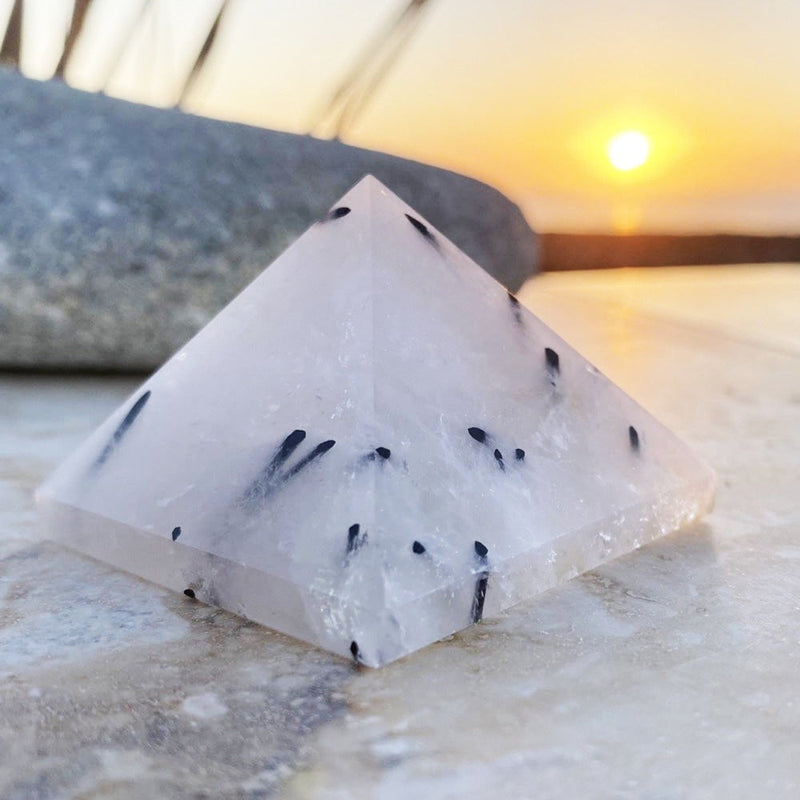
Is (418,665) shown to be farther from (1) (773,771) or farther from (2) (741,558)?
(2) (741,558)

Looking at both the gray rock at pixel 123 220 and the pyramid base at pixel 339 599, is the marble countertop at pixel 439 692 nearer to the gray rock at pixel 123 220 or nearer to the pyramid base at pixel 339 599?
the pyramid base at pixel 339 599

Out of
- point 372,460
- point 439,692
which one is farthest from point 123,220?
point 439,692

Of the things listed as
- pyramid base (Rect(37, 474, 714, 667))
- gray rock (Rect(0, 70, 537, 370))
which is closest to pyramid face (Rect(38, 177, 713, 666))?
pyramid base (Rect(37, 474, 714, 667))

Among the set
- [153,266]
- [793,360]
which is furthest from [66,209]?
[793,360]

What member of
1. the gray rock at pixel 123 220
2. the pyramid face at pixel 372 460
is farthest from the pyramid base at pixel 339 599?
the gray rock at pixel 123 220

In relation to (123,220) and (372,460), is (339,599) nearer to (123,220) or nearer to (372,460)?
(372,460)

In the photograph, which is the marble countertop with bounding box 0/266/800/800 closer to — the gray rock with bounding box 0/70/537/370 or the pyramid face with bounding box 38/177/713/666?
the pyramid face with bounding box 38/177/713/666

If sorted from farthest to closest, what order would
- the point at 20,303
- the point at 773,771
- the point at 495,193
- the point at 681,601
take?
the point at 495,193
the point at 20,303
the point at 681,601
the point at 773,771
